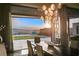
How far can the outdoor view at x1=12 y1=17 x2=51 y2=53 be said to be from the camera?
2.33 m

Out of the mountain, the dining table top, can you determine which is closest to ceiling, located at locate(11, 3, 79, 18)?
the mountain

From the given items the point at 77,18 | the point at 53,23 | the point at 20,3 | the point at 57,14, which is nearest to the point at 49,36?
the point at 53,23

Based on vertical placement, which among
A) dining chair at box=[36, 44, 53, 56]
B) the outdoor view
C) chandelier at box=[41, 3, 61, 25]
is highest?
chandelier at box=[41, 3, 61, 25]

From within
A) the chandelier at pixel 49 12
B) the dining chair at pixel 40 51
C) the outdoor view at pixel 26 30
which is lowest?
the dining chair at pixel 40 51

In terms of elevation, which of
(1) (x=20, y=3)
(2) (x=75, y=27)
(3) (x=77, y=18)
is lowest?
(2) (x=75, y=27)

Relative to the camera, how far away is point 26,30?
2.34 m

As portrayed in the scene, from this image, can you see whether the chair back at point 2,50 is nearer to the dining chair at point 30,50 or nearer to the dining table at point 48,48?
the dining chair at point 30,50

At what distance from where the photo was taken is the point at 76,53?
2340mm

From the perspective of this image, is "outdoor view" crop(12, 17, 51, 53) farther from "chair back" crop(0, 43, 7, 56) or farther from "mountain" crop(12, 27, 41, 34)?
"chair back" crop(0, 43, 7, 56)

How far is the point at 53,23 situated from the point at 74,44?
0.48 m

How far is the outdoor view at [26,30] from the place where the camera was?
233cm

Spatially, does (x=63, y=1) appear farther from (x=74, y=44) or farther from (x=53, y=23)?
(x=74, y=44)

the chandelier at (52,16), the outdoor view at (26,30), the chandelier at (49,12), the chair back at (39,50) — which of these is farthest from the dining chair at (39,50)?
the chandelier at (49,12)

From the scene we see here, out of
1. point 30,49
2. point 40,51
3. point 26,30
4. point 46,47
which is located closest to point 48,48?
point 46,47
